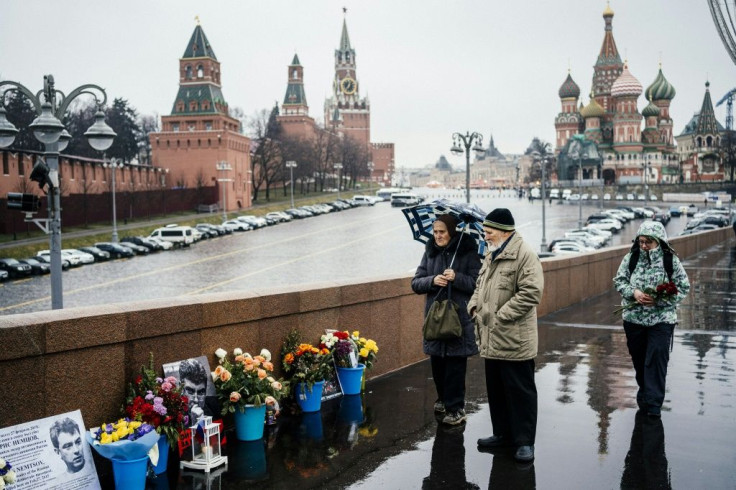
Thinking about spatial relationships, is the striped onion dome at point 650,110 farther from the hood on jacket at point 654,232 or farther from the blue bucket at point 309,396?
the blue bucket at point 309,396

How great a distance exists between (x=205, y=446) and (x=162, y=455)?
33cm

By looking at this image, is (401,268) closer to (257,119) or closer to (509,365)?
(509,365)

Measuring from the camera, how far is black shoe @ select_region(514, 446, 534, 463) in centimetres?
574

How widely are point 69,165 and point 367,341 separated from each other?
64906 millimetres

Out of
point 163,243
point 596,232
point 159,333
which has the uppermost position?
point 159,333

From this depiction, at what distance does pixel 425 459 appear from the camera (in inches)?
231

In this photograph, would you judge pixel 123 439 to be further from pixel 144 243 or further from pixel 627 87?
pixel 627 87

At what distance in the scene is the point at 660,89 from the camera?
142500 millimetres

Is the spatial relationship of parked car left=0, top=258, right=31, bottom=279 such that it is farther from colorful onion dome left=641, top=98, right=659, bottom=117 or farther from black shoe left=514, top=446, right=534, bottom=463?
colorful onion dome left=641, top=98, right=659, bottom=117

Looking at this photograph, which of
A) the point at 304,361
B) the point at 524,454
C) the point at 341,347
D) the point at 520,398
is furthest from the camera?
the point at 341,347

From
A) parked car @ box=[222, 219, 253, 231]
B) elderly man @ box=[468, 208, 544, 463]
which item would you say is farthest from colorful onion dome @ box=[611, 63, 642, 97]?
elderly man @ box=[468, 208, 544, 463]

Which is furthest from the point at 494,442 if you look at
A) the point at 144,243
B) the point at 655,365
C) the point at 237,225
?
the point at 237,225

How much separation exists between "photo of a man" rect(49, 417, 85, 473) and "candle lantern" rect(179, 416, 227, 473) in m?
0.78

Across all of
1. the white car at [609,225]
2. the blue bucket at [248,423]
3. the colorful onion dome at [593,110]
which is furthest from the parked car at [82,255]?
the colorful onion dome at [593,110]
